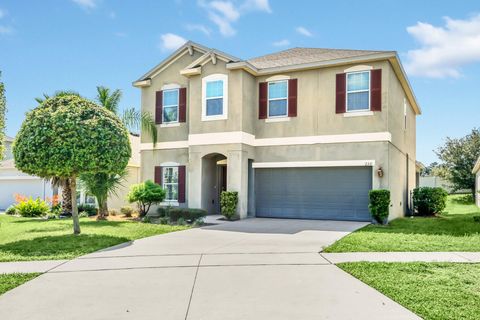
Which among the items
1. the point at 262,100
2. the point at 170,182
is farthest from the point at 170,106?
the point at 262,100

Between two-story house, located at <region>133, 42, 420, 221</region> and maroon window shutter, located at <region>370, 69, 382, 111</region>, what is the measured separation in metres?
0.04

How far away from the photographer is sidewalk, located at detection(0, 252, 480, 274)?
7.89 m

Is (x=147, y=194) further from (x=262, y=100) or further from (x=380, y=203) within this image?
(x=380, y=203)

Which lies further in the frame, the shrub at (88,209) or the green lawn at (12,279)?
the shrub at (88,209)

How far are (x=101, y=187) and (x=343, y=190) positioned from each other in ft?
34.3

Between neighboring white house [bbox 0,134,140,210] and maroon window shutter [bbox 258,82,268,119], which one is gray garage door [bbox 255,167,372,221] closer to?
maroon window shutter [bbox 258,82,268,119]

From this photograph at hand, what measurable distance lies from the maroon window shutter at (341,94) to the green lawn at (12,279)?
12.9 metres

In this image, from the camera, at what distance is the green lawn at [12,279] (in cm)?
650

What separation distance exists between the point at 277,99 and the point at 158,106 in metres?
6.07

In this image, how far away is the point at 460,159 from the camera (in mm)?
34812

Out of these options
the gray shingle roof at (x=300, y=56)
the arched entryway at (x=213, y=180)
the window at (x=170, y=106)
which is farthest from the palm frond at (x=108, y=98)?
the gray shingle roof at (x=300, y=56)

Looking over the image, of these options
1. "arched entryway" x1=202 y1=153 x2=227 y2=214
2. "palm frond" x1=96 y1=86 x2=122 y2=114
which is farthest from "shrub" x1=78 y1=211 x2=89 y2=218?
"arched entryway" x1=202 y1=153 x2=227 y2=214

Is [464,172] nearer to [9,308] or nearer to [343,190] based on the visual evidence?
[343,190]

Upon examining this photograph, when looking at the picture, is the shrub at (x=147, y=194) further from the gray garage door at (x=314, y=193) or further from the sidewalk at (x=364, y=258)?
the sidewalk at (x=364, y=258)
